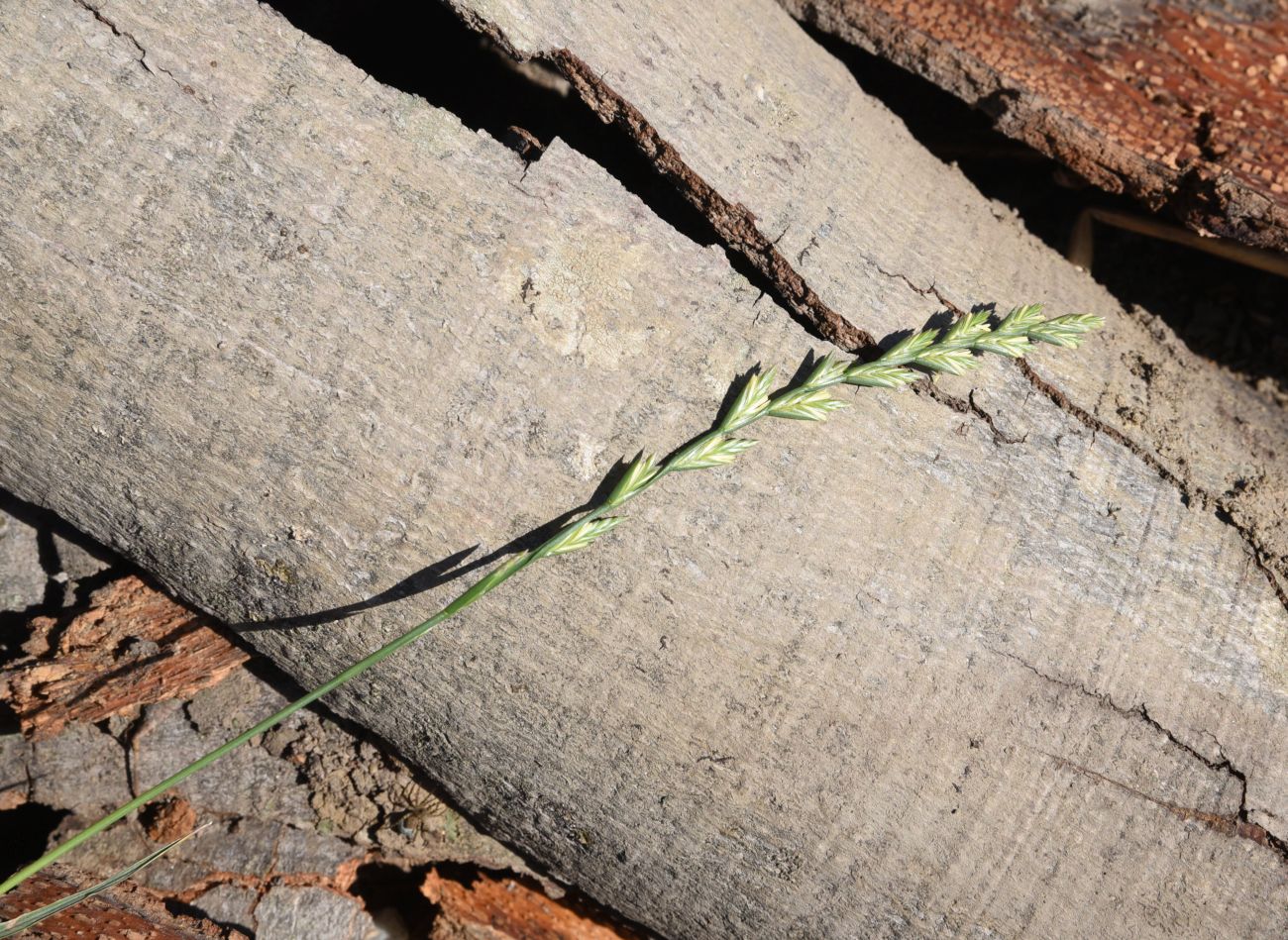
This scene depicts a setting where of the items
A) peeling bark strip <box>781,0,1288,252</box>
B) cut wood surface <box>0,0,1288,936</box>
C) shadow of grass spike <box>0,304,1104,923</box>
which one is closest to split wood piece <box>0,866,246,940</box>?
shadow of grass spike <box>0,304,1104,923</box>

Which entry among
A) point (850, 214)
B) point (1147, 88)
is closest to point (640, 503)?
point (850, 214)

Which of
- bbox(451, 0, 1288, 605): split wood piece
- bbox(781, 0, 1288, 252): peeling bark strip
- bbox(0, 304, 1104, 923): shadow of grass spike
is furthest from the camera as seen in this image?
bbox(781, 0, 1288, 252): peeling bark strip

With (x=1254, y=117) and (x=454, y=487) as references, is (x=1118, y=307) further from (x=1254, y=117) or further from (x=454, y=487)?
(x=454, y=487)

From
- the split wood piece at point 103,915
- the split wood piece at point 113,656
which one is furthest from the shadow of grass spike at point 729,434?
the split wood piece at point 113,656

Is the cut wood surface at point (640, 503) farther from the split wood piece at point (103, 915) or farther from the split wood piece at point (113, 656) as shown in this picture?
the split wood piece at point (103, 915)

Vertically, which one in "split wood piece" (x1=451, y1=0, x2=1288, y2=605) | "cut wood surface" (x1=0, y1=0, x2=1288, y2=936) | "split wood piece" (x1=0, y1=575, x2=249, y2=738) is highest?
"split wood piece" (x1=451, y1=0, x2=1288, y2=605)

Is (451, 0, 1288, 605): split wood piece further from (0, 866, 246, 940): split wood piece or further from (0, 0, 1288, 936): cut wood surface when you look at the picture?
(0, 866, 246, 940): split wood piece
